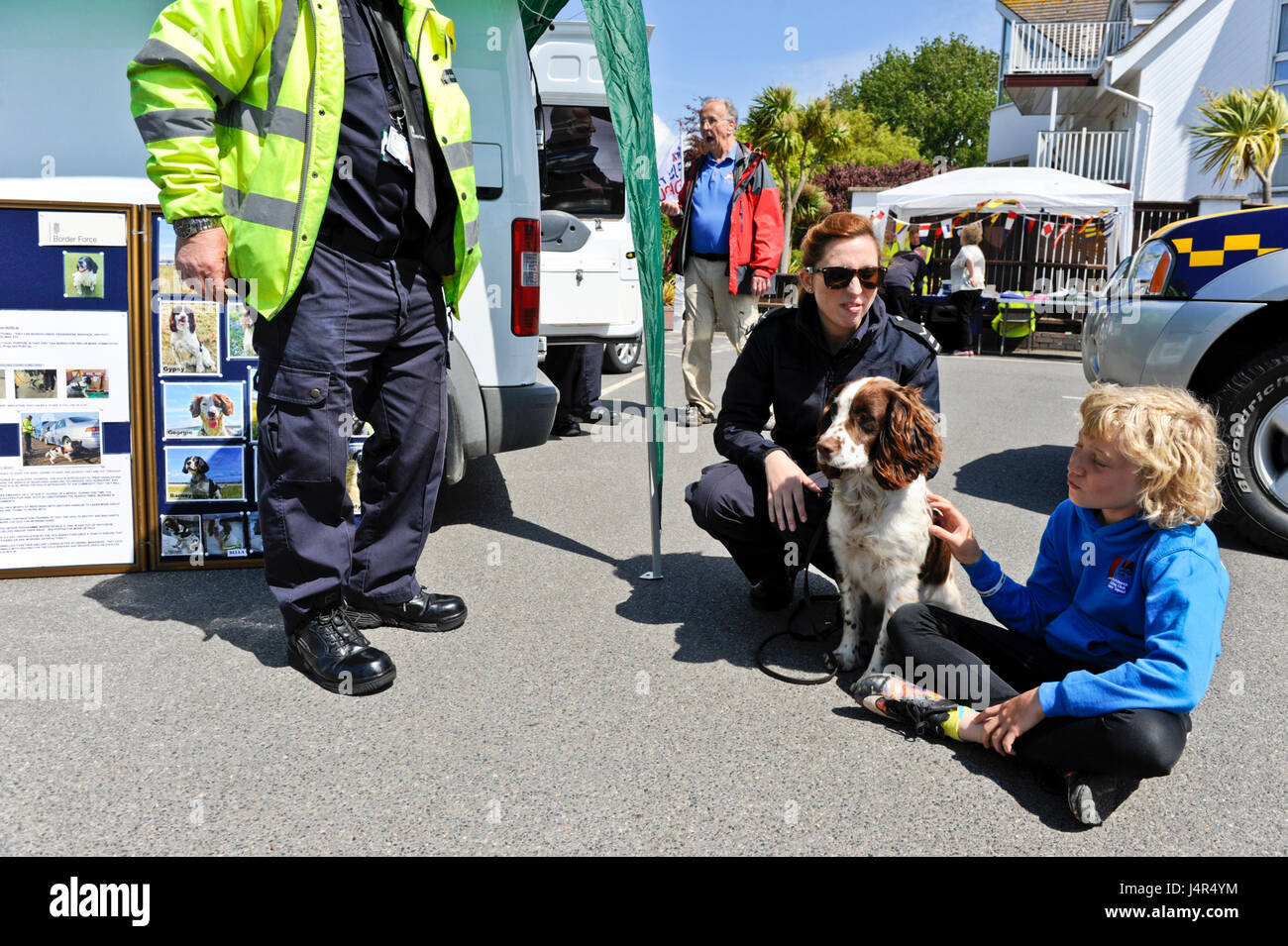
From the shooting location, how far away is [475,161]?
4.36 meters

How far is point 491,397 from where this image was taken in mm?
4547

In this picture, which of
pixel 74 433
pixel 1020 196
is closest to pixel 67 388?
pixel 74 433

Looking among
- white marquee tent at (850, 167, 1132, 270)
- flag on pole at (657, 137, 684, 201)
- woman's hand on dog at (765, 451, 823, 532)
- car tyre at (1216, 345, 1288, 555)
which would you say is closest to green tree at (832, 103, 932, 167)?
white marquee tent at (850, 167, 1132, 270)

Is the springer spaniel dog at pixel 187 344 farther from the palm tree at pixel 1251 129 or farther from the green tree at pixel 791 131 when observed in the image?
the green tree at pixel 791 131

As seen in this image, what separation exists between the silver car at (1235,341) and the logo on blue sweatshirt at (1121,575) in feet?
8.38

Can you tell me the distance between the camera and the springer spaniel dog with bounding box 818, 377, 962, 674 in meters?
2.89

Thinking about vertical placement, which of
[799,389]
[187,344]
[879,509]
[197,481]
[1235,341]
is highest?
[1235,341]

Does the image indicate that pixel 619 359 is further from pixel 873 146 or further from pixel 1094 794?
pixel 873 146

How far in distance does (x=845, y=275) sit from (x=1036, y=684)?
1.44 meters

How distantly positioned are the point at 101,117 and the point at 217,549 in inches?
71.0

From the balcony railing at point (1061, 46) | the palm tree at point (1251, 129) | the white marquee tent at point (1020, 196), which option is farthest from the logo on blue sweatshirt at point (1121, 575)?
the balcony railing at point (1061, 46)

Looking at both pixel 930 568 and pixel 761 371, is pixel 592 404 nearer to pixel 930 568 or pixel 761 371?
pixel 761 371

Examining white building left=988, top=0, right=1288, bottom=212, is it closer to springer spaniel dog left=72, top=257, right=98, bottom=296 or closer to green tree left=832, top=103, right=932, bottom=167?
springer spaniel dog left=72, top=257, right=98, bottom=296

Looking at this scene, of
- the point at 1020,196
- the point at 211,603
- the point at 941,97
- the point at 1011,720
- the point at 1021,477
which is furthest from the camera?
the point at 941,97
